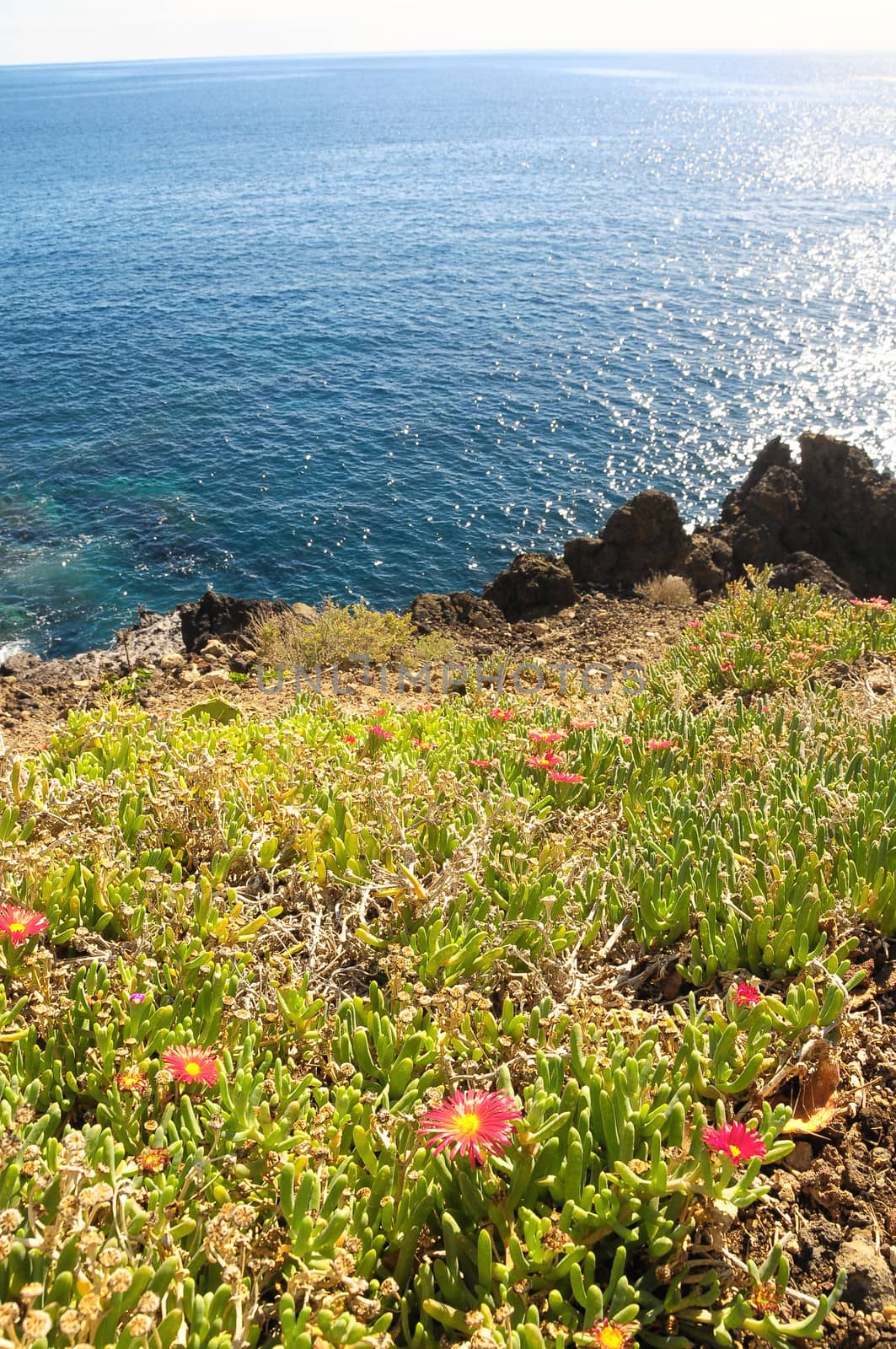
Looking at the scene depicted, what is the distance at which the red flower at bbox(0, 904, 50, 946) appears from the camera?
345cm

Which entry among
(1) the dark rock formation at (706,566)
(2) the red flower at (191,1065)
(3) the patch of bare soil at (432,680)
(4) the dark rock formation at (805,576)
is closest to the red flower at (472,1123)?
(2) the red flower at (191,1065)

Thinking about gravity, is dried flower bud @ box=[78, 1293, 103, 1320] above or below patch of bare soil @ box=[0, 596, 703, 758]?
above

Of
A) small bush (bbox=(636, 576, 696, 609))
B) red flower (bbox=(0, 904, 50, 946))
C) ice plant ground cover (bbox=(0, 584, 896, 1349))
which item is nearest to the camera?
ice plant ground cover (bbox=(0, 584, 896, 1349))

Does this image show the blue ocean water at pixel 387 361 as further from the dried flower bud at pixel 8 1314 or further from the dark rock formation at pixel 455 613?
the dried flower bud at pixel 8 1314

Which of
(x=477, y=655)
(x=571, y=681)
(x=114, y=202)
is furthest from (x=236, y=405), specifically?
(x=114, y=202)

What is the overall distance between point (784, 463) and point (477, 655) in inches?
571

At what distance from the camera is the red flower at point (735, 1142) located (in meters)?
2.49

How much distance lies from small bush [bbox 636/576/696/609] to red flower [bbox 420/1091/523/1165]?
15.3 m

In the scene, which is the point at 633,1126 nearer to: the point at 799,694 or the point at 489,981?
the point at 489,981

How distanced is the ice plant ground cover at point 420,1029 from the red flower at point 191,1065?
0.04 feet

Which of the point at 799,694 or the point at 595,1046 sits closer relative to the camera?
the point at 595,1046

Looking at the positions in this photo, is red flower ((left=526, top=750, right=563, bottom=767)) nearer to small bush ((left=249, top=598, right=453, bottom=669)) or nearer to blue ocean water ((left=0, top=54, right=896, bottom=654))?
small bush ((left=249, top=598, right=453, bottom=669))

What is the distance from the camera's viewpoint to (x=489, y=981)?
3795 millimetres

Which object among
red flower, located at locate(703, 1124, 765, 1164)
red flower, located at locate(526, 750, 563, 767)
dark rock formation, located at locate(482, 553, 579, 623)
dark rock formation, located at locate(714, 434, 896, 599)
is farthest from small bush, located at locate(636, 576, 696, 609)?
red flower, located at locate(703, 1124, 765, 1164)
